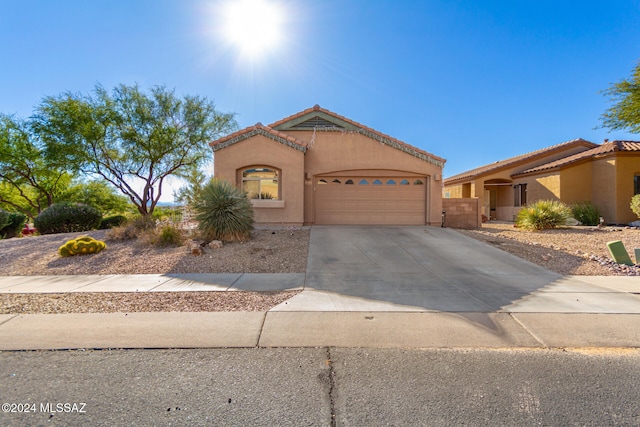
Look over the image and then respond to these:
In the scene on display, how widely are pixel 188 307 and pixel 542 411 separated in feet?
15.6

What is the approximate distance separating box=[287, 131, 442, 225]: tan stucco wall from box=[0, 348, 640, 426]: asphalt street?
1038cm

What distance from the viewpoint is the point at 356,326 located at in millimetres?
4145

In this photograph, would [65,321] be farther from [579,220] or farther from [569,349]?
[579,220]

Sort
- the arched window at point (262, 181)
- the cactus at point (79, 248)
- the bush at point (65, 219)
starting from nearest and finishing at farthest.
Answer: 1. the cactus at point (79, 248)
2. the arched window at point (262, 181)
3. the bush at point (65, 219)

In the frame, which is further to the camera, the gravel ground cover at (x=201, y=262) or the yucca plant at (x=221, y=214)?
the yucca plant at (x=221, y=214)

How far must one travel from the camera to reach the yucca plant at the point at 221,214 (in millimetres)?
9758

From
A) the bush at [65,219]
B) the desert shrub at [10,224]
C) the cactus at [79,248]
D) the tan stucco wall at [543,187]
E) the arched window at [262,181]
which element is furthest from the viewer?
the tan stucco wall at [543,187]

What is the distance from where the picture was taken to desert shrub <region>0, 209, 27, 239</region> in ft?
47.9

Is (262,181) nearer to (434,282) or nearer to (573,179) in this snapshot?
(434,282)

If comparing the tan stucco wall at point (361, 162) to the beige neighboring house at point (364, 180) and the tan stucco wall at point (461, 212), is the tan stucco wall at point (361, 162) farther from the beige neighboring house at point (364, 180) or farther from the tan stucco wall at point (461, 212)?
the tan stucco wall at point (461, 212)

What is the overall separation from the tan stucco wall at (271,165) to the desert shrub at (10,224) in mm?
11387

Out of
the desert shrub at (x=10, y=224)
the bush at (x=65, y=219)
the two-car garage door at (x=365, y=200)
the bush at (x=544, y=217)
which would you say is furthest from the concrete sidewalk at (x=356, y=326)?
the desert shrub at (x=10, y=224)

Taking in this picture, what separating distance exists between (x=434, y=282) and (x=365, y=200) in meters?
7.77

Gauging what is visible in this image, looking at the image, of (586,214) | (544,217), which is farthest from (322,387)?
(586,214)
